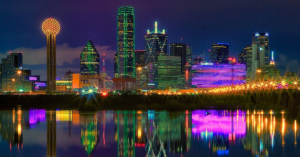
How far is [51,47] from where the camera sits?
571 feet

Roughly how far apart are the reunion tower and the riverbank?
51.8 metres

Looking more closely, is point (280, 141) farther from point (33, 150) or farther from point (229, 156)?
point (33, 150)

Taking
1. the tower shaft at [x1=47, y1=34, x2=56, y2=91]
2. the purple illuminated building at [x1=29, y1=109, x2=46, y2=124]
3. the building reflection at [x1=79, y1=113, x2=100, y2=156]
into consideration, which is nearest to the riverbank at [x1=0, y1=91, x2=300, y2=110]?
the purple illuminated building at [x1=29, y1=109, x2=46, y2=124]

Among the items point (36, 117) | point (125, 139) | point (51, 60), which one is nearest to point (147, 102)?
point (36, 117)

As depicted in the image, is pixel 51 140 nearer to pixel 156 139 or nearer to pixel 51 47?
pixel 156 139

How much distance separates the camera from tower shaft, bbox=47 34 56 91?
173875 mm

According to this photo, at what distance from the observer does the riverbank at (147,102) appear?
8031 centimetres

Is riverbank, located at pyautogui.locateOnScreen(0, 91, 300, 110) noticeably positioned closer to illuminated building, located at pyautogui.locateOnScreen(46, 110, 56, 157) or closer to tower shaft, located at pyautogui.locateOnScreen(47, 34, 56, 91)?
illuminated building, located at pyautogui.locateOnScreen(46, 110, 56, 157)

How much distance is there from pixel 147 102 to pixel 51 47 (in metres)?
89.6

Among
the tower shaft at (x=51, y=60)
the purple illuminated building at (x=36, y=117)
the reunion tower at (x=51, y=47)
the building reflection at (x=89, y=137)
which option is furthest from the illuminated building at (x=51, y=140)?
the tower shaft at (x=51, y=60)

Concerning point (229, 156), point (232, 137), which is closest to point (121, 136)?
point (232, 137)

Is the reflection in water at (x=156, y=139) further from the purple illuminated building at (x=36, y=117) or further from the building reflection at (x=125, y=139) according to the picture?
the purple illuminated building at (x=36, y=117)

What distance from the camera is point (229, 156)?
82.7 feet

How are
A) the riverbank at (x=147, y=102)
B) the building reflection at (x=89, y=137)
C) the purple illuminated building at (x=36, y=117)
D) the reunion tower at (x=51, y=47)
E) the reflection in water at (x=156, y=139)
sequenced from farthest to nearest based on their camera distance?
the reunion tower at (x=51, y=47) < the riverbank at (x=147, y=102) < the purple illuminated building at (x=36, y=117) < the building reflection at (x=89, y=137) < the reflection in water at (x=156, y=139)
